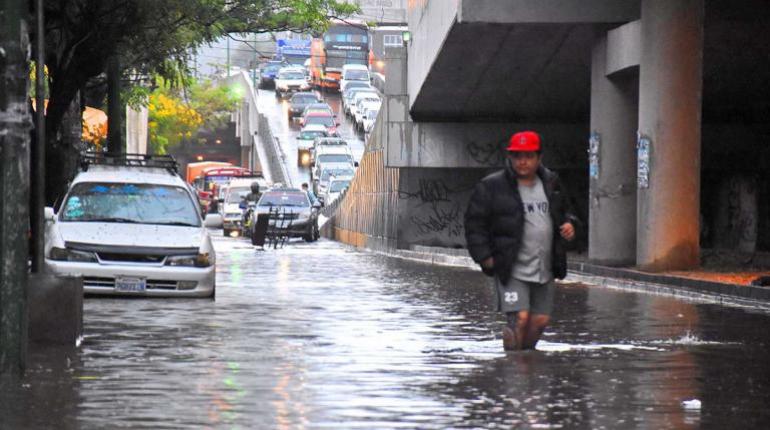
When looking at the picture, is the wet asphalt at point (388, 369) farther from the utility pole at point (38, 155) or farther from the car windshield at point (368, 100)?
the car windshield at point (368, 100)

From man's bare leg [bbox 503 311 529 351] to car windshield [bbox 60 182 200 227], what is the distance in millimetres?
8214

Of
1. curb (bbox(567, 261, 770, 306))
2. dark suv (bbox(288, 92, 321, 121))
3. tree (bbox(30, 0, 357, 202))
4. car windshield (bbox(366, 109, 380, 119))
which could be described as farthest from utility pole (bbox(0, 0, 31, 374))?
dark suv (bbox(288, 92, 321, 121))

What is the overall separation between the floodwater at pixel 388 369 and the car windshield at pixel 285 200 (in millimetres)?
30682

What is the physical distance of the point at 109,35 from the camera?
86.2 feet

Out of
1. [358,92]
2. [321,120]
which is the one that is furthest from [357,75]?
[321,120]

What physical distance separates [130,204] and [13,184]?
383 inches

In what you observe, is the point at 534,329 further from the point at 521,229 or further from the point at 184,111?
the point at 184,111

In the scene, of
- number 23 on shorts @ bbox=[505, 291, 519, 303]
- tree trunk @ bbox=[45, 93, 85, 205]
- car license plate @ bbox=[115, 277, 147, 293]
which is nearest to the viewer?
number 23 on shorts @ bbox=[505, 291, 519, 303]

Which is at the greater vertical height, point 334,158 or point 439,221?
point 334,158

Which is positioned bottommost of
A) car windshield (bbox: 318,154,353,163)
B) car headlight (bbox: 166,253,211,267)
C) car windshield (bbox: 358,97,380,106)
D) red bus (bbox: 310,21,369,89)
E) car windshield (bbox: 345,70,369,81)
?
car headlight (bbox: 166,253,211,267)

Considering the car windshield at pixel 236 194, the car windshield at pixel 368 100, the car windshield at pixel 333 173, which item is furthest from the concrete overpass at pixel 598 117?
the car windshield at pixel 368 100

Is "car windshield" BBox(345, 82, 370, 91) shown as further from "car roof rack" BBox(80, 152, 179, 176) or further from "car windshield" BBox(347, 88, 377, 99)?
"car roof rack" BBox(80, 152, 179, 176)

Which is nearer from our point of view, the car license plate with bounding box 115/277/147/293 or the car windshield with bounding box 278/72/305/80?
the car license plate with bounding box 115/277/147/293

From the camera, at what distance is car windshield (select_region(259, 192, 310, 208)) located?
51.2 metres
